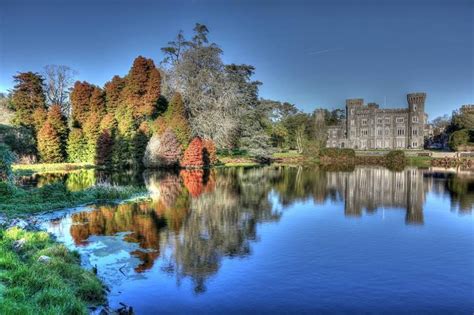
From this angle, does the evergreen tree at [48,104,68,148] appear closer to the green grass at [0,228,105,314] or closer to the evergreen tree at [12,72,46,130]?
the evergreen tree at [12,72,46,130]

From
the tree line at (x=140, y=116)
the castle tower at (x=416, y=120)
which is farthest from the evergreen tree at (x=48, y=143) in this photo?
the castle tower at (x=416, y=120)

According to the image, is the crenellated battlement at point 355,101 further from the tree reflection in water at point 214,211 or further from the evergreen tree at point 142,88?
the tree reflection in water at point 214,211

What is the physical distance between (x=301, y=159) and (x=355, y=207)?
114ft

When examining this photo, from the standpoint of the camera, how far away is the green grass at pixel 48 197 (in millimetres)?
15904

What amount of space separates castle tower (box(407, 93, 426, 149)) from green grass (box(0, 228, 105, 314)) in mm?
76175

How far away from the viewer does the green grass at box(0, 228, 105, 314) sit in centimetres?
615

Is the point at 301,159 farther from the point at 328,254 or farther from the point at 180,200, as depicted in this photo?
the point at 328,254

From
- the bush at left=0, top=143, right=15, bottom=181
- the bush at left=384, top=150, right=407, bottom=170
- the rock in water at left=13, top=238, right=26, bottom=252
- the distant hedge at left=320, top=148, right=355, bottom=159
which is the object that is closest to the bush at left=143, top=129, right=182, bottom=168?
the bush at left=0, top=143, right=15, bottom=181

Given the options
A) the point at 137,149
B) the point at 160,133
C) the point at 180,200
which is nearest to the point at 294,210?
the point at 180,200

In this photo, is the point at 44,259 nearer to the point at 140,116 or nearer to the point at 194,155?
the point at 194,155

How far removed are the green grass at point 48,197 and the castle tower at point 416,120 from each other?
67.5 meters

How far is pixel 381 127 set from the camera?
7988cm

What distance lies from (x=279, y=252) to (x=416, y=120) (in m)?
73.3

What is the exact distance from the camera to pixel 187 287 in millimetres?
8539
